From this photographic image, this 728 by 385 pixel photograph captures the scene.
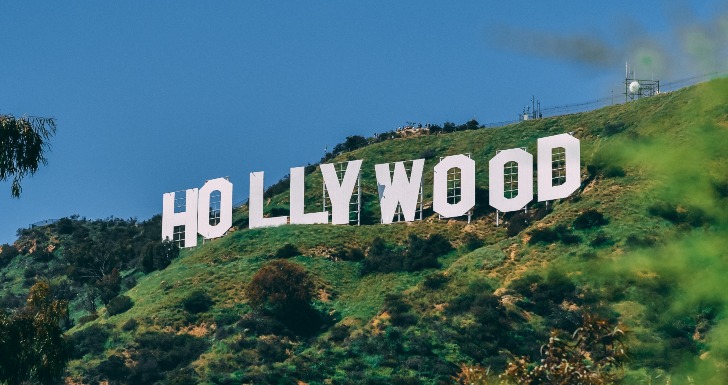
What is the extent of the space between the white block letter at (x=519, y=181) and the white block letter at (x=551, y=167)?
0.90 meters

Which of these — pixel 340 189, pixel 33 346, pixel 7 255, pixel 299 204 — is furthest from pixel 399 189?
pixel 33 346

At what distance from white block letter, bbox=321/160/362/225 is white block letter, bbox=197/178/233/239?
9.01 metres

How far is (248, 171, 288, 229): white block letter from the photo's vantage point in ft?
347

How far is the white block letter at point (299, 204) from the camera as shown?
4085 inches

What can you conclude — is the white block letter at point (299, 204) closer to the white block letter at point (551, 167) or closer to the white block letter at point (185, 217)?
the white block letter at point (185, 217)

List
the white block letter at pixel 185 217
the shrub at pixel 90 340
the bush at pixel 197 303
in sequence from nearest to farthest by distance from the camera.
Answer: the shrub at pixel 90 340 → the bush at pixel 197 303 → the white block letter at pixel 185 217

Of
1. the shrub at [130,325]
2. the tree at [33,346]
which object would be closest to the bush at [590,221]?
the shrub at [130,325]

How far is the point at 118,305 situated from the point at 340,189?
20.2 metres

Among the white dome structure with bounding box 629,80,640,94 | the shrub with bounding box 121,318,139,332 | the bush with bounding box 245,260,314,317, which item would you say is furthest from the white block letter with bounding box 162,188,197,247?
the white dome structure with bounding box 629,80,640,94

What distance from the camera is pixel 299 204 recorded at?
105 m

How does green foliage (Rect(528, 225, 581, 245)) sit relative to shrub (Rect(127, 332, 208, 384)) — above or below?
above

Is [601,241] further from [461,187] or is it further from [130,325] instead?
[130,325]

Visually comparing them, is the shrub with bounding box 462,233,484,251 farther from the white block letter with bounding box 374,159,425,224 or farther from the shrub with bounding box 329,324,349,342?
the shrub with bounding box 329,324,349,342

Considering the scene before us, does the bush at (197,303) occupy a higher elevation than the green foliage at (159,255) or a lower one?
lower
